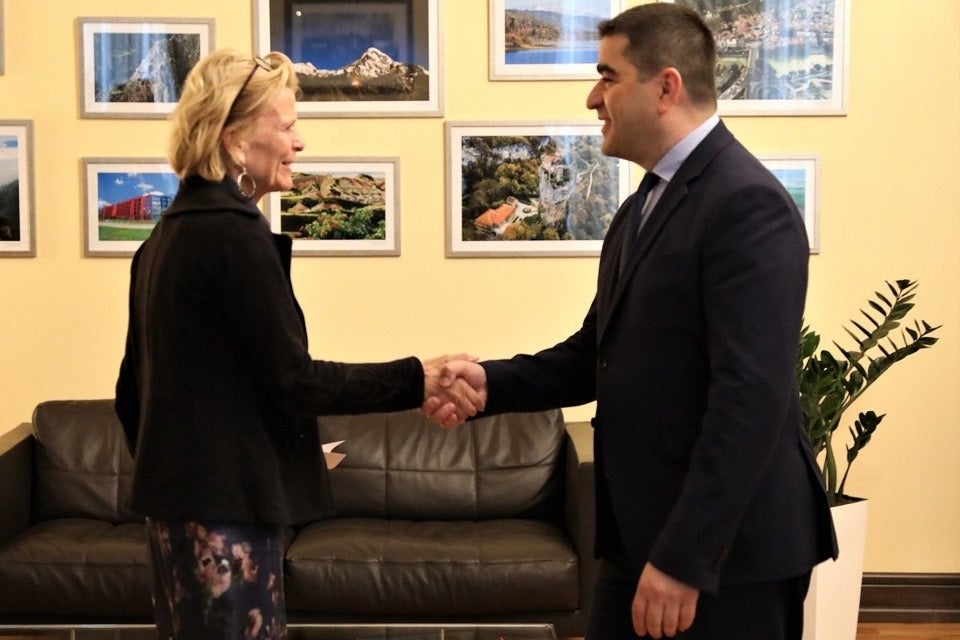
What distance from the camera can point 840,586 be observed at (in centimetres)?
414

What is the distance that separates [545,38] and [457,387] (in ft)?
7.66

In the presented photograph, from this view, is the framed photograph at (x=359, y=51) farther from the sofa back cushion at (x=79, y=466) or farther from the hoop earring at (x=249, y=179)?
the hoop earring at (x=249, y=179)

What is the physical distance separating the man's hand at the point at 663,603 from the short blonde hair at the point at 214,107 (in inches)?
42.2

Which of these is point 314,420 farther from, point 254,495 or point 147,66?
point 147,66

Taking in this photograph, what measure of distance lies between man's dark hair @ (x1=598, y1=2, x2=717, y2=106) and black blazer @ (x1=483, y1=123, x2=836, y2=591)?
0.10 m

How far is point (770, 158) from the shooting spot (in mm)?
4797

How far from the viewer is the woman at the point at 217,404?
2.14m

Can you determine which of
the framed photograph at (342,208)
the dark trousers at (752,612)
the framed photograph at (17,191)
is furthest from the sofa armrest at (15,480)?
the dark trousers at (752,612)

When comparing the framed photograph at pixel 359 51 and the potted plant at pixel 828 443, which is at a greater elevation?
the framed photograph at pixel 359 51

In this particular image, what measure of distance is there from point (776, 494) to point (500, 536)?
2.27 m

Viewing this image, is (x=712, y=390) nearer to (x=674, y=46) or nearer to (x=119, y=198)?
(x=674, y=46)

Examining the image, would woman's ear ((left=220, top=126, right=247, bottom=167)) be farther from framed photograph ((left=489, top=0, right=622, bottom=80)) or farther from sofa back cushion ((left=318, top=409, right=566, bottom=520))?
framed photograph ((left=489, top=0, right=622, bottom=80))

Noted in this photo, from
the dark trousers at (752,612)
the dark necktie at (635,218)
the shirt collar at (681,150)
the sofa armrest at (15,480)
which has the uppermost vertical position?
the shirt collar at (681,150)

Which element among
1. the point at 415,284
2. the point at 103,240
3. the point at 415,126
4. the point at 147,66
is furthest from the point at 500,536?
the point at 147,66
